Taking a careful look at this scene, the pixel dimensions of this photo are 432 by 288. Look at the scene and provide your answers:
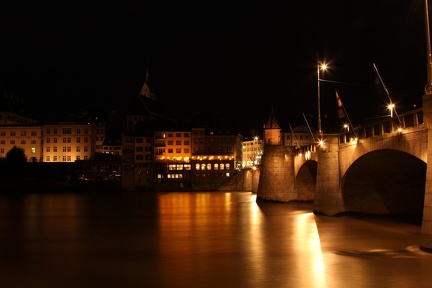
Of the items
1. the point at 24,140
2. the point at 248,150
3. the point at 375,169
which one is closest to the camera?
the point at 375,169

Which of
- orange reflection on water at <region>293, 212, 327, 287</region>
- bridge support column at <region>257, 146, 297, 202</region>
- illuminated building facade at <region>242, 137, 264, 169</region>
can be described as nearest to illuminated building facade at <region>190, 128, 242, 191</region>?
illuminated building facade at <region>242, 137, 264, 169</region>

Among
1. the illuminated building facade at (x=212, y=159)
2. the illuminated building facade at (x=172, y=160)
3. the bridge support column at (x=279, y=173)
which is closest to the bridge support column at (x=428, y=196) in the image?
the bridge support column at (x=279, y=173)

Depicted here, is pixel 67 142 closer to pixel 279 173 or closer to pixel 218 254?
pixel 279 173

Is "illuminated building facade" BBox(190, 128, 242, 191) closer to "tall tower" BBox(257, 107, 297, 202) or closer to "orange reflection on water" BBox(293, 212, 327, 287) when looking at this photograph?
"tall tower" BBox(257, 107, 297, 202)

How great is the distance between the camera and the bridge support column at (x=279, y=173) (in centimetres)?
5844

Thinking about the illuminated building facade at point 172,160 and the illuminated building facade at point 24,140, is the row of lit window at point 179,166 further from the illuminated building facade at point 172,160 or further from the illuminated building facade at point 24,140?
the illuminated building facade at point 24,140

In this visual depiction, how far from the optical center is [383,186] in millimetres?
36250

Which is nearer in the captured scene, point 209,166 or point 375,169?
point 375,169

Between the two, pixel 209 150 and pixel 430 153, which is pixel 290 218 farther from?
pixel 209 150

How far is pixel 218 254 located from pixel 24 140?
11209 cm

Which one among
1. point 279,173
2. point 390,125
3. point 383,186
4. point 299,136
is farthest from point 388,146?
point 299,136

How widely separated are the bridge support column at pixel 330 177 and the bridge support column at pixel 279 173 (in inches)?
738

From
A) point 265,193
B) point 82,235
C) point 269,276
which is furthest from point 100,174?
point 269,276

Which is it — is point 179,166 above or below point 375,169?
above
